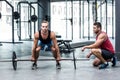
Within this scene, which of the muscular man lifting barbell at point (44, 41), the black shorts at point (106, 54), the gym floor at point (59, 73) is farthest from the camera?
the black shorts at point (106, 54)

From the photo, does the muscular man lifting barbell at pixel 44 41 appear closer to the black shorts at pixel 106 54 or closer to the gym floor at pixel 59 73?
the gym floor at pixel 59 73

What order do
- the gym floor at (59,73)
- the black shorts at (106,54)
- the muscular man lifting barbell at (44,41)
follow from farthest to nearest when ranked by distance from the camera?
the black shorts at (106,54) → the muscular man lifting barbell at (44,41) → the gym floor at (59,73)

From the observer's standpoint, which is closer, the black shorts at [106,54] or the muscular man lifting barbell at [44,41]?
the muscular man lifting barbell at [44,41]

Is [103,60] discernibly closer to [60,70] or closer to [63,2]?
[60,70]

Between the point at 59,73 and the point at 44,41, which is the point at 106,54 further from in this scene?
the point at 44,41

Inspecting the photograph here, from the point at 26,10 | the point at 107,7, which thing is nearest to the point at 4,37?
the point at 26,10

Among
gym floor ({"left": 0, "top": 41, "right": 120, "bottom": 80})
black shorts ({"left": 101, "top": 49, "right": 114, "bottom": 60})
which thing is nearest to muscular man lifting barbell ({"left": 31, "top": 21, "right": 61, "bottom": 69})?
gym floor ({"left": 0, "top": 41, "right": 120, "bottom": 80})

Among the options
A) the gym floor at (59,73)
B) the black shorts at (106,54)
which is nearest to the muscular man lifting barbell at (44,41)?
the gym floor at (59,73)

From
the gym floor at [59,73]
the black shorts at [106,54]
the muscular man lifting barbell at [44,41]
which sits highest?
the muscular man lifting barbell at [44,41]

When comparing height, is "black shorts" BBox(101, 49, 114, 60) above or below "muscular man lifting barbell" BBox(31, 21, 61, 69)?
below

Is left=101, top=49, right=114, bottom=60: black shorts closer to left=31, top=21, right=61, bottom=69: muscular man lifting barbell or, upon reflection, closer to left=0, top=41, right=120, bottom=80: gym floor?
left=0, top=41, right=120, bottom=80: gym floor

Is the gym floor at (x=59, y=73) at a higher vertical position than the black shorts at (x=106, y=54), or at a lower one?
lower

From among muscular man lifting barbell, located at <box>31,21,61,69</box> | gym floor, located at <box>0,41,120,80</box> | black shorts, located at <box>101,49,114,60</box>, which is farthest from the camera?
black shorts, located at <box>101,49,114,60</box>

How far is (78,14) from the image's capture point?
50.3ft
